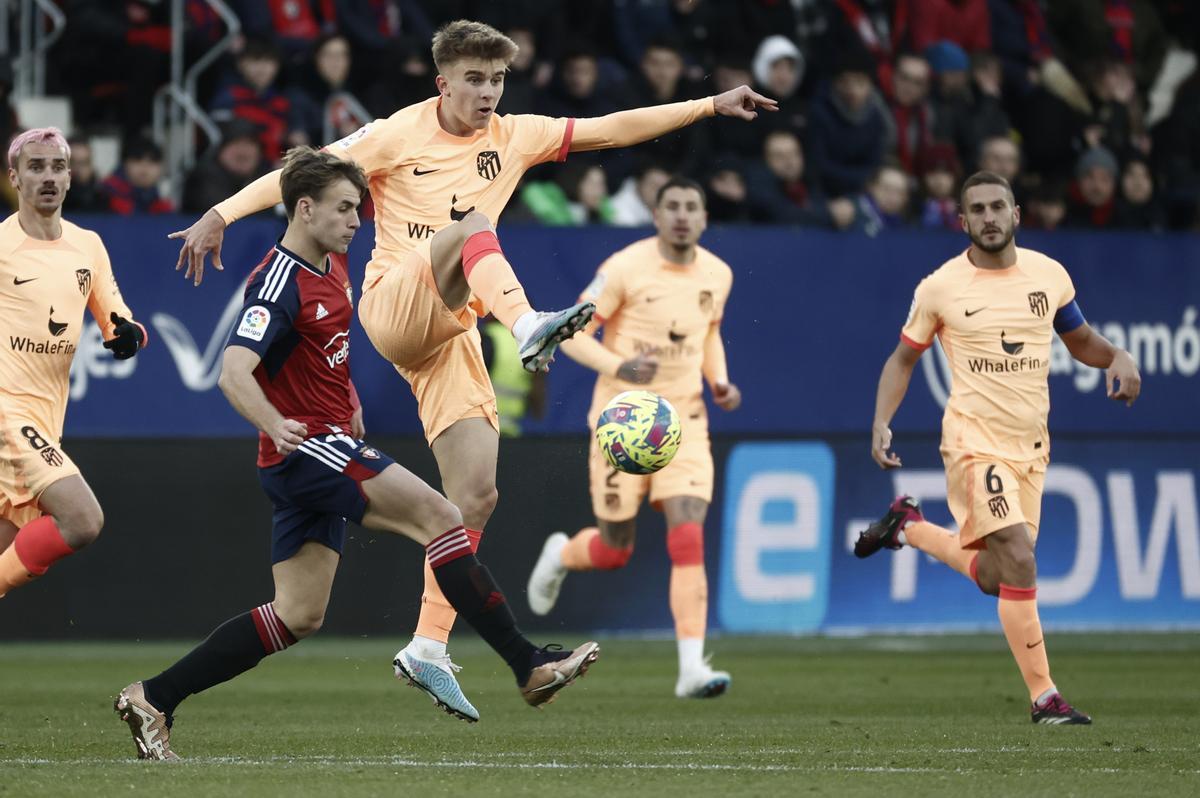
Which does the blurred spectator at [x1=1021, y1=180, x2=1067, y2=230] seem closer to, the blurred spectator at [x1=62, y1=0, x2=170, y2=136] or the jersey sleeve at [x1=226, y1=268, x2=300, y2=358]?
the blurred spectator at [x1=62, y1=0, x2=170, y2=136]

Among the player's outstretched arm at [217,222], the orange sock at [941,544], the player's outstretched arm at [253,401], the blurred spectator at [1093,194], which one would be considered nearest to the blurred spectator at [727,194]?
the blurred spectator at [1093,194]

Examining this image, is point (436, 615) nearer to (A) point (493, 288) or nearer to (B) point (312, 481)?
(B) point (312, 481)

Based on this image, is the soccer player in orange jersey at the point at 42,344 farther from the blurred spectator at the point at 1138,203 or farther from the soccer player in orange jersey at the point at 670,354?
the blurred spectator at the point at 1138,203

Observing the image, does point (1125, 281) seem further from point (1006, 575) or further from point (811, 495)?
point (1006, 575)

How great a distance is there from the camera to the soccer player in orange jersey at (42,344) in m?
8.50

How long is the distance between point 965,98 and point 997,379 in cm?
778

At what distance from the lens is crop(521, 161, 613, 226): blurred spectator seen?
14.3m

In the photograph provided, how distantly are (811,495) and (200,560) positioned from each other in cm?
397

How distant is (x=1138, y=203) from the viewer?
1616 centimetres

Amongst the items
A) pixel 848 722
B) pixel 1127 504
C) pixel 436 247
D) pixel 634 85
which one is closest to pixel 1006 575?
pixel 848 722

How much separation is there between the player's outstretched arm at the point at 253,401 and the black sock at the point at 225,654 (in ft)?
2.49

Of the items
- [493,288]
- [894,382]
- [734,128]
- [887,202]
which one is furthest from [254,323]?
[887,202]

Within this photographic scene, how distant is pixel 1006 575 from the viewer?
29.9 feet

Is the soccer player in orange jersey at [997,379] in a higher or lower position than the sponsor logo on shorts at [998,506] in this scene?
higher
